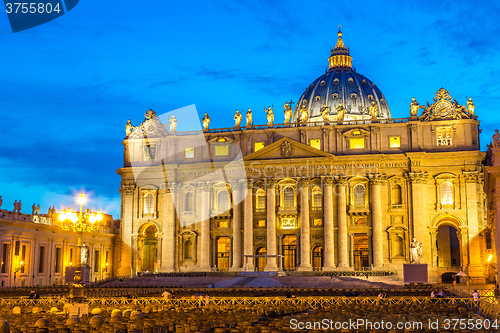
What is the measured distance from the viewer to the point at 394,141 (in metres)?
77.3

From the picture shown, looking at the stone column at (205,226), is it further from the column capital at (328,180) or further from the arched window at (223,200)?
the column capital at (328,180)

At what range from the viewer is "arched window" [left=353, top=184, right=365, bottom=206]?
76.8 metres

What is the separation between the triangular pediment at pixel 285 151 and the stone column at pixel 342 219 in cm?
414

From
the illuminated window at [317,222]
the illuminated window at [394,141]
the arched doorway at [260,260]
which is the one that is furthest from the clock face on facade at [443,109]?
the arched doorway at [260,260]

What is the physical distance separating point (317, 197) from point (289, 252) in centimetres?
833

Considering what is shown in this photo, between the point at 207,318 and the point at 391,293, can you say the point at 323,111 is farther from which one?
the point at 207,318

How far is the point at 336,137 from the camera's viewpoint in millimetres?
78312

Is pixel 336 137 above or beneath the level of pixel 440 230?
above

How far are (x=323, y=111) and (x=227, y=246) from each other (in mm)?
21693

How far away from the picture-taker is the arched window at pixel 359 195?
252 ft

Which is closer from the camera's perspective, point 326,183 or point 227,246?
point 326,183

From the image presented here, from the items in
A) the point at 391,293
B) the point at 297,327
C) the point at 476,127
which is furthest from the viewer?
the point at 476,127

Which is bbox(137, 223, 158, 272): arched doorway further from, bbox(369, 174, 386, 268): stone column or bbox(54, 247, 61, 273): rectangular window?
bbox(369, 174, 386, 268): stone column

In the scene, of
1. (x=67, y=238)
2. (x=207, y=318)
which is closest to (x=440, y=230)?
(x=67, y=238)
